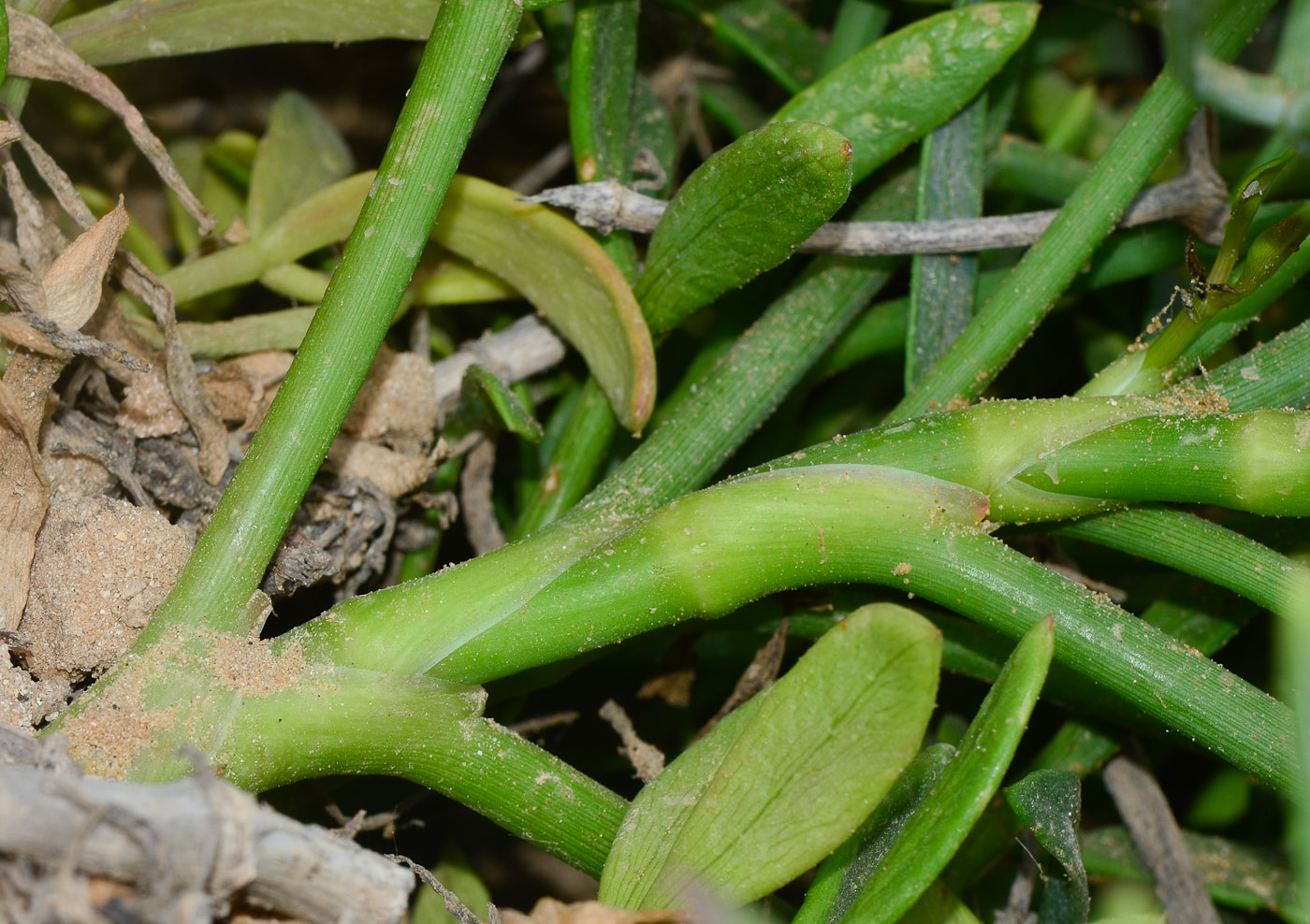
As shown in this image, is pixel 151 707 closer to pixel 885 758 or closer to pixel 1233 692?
pixel 885 758

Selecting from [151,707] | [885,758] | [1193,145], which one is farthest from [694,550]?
[1193,145]

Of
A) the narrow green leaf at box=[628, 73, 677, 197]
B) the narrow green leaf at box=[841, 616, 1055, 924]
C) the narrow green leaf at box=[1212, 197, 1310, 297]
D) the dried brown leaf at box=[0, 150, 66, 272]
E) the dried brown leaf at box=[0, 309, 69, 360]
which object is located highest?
the narrow green leaf at box=[628, 73, 677, 197]

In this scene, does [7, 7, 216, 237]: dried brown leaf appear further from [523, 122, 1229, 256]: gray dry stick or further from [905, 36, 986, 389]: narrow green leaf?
[905, 36, 986, 389]: narrow green leaf

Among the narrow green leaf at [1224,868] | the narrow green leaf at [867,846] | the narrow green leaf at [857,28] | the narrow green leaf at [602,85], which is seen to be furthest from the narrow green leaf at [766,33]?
the narrow green leaf at [1224,868]

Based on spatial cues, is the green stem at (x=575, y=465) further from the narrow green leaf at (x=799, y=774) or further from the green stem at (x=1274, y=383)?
the green stem at (x=1274, y=383)

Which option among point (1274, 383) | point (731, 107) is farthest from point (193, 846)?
point (731, 107)

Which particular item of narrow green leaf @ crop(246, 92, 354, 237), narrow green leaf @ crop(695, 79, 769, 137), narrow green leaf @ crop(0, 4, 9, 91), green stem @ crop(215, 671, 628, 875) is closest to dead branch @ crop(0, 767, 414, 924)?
green stem @ crop(215, 671, 628, 875)
